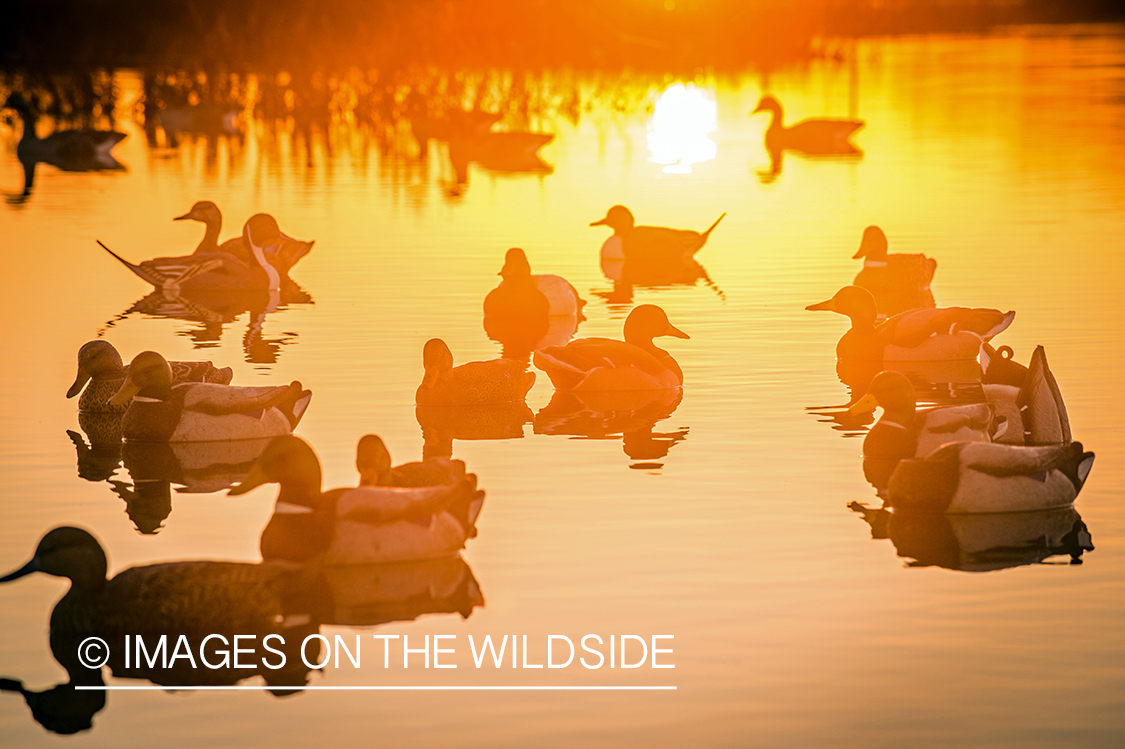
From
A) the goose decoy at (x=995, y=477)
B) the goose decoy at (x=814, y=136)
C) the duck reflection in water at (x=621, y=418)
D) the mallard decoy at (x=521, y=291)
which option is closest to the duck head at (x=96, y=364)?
the duck reflection in water at (x=621, y=418)

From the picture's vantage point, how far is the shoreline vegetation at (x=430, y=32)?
45062 mm

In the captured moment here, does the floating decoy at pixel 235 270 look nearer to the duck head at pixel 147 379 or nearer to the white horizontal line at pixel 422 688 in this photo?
the duck head at pixel 147 379

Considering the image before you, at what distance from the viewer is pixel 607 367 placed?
14438 mm

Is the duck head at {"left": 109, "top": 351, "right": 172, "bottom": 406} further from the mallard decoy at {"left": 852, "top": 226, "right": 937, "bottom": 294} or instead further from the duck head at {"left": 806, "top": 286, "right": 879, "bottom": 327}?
the mallard decoy at {"left": 852, "top": 226, "right": 937, "bottom": 294}

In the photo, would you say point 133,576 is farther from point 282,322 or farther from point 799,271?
point 799,271

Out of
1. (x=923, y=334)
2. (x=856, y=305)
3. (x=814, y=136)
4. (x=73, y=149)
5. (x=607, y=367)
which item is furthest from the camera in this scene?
(x=814, y=136)

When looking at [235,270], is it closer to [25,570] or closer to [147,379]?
[147,379]

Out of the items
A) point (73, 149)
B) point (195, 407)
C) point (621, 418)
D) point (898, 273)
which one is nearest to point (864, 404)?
point (621, 418)

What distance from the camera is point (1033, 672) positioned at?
8188mm

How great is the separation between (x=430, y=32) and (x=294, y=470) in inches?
1553

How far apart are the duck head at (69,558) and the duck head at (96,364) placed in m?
5.41

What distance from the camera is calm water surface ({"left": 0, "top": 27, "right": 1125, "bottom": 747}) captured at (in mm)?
7953

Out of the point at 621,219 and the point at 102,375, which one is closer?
Answer: the point at 102,375

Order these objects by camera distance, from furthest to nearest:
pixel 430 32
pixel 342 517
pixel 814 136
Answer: pixel 430 32
pixel 814 136
pixel 342 517
